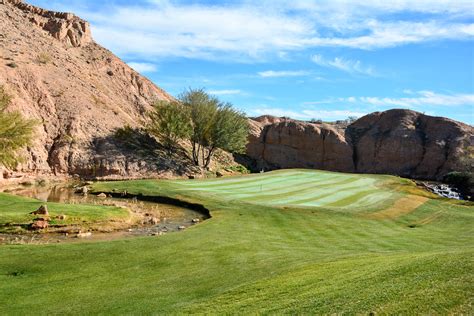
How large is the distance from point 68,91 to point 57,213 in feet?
150

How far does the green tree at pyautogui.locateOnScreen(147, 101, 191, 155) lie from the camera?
67.7 m

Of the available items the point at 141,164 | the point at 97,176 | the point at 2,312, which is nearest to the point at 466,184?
the point at 141,164

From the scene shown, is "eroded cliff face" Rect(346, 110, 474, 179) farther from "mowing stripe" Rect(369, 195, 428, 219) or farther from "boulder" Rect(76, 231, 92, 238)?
"boulder" Rect(76, 231, 92, 238)

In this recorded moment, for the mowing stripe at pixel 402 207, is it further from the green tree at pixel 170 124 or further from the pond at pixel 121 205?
the green tree at pixel 170 124

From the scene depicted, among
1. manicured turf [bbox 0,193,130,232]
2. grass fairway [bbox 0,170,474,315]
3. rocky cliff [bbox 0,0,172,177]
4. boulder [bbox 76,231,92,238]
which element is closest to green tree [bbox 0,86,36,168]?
manicured turf [bbox 0,193,130,232]

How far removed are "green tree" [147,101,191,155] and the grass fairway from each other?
34727mm

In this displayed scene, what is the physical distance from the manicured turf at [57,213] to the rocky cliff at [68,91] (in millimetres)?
23037

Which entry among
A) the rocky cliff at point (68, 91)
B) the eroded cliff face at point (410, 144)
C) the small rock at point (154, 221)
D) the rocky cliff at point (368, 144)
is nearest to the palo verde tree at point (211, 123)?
the rocky cliff at point (68, 91)

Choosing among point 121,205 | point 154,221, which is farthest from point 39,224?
point 121,205

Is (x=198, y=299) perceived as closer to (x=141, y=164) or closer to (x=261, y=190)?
(x=261, y=190)

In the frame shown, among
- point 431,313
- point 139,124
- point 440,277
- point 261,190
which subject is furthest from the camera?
point 139,124

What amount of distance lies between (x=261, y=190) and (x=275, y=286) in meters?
30.2

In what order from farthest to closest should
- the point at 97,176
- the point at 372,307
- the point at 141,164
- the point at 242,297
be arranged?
1. the point at 141,164
2. the point at 97,176
3. the point at 242,297
4. the point at 372,307

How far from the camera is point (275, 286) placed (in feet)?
39.9
